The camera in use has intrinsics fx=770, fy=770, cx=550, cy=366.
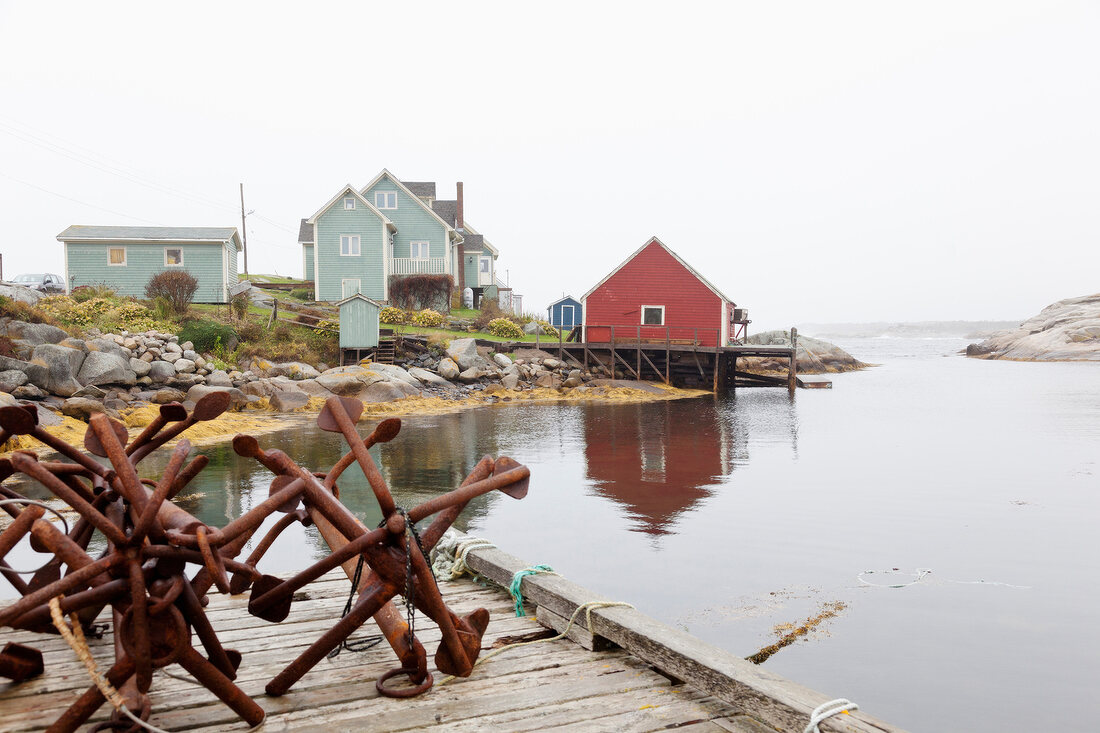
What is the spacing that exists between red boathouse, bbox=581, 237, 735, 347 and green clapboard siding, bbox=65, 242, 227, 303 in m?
17.6

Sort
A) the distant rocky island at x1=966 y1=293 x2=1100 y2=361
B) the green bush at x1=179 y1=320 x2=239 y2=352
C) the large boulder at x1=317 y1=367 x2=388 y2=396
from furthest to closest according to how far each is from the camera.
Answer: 1. the distant rocky island at x1=966 y1=293 x2=1100 y2=361
2. the green bush at x1=179 y1=320 x2=239 y2=352
3. the large boulder at x1=317 y1=367 x2=388 y2=396

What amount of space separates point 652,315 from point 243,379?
1989 cm

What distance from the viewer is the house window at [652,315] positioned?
37.4 m

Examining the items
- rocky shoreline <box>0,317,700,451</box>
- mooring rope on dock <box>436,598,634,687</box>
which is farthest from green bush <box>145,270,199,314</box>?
mooring rope on dock <box>436,598,634,687</box>

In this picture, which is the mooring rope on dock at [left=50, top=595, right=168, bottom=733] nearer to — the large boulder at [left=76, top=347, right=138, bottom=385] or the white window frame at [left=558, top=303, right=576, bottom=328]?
the large boulder at [left=76, top=347, right=138, bottom=385]

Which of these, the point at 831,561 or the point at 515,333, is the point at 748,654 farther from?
the point at 515,333

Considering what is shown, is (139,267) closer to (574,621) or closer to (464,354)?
(464,354)

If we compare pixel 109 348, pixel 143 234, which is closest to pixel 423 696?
pixel 109 348

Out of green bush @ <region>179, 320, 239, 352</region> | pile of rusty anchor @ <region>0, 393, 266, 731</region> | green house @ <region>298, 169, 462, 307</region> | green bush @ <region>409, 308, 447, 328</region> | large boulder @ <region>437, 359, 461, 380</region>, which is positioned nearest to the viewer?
pile of rusty anchor @ <region>0, 393, 266, 731</region>

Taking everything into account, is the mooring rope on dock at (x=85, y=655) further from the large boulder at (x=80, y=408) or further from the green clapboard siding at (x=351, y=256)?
the green clapboard siding at (x=351, y=256)

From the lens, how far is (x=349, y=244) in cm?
3919

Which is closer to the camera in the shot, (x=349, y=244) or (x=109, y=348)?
(x=109, y=348)

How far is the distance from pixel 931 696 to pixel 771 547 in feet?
12.6

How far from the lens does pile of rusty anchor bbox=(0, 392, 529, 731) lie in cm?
250
